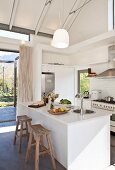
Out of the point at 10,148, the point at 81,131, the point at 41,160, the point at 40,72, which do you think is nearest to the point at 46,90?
the point at 40,72

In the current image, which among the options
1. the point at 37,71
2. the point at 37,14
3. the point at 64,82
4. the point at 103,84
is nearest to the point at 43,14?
the point at 37,14

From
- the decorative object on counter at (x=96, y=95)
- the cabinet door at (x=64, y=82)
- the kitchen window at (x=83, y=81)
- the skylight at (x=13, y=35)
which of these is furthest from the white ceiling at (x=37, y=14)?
the decorative object on counter at (x=96, y=95)

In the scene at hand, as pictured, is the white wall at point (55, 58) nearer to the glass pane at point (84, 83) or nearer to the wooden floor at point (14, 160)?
the glass pane at point (84, 83)

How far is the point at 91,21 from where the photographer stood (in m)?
5.20

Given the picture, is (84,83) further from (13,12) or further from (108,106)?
(13,12)

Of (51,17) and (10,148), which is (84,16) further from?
(10,148)

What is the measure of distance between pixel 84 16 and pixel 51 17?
1.23 meters

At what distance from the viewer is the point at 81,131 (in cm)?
217

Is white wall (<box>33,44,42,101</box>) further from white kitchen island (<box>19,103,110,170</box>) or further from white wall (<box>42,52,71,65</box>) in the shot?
white kitchen island (<box>19,103,110,170</box>)

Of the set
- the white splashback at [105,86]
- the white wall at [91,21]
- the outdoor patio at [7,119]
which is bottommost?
the outdoor patio at [7,119]

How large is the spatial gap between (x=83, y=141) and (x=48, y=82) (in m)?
3.02

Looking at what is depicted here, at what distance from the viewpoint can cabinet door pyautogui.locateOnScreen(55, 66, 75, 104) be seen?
17.3ft

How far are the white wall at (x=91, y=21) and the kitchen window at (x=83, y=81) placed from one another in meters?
1.33

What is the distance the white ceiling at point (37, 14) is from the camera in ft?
15.6
